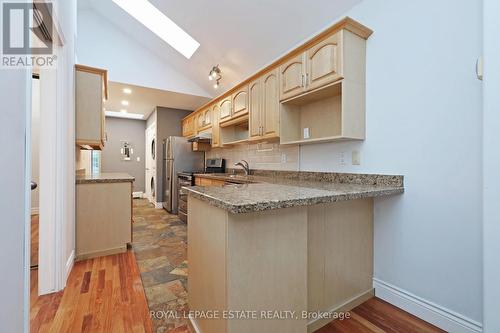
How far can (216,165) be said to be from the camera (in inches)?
168

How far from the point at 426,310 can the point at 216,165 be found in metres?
3.48

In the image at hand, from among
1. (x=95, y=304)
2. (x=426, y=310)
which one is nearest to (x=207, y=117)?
(x=95, y=304)

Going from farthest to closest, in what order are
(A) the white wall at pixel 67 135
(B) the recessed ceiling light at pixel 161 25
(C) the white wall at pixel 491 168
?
(B) the recessed ceiling light at pixel 161 25 → (A) the white wall at pixel 67 135 → (C) the white wall at pixel 491 168

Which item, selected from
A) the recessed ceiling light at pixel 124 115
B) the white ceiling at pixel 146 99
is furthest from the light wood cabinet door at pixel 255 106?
the recessed ceiling light at pixel 124 115

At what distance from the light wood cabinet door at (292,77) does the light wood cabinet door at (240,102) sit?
0.76 metres

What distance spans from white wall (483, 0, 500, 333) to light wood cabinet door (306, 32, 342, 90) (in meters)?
0.86

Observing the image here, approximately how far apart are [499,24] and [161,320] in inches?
93.6

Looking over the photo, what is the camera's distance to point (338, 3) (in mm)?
1976

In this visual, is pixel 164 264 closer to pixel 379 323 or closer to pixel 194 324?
pixel 194 324

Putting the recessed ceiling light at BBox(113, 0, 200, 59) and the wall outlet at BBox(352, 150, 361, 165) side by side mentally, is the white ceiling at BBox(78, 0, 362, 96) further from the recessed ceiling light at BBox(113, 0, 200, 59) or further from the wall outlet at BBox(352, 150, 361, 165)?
the wall outlet at BBox(352, 150, 361, 165)

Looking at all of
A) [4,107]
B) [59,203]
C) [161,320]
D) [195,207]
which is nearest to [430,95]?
[195,207]

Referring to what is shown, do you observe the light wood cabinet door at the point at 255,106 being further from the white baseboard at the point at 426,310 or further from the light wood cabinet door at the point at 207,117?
the white baseboard at the point at 426,310

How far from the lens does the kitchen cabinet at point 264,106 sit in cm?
243
